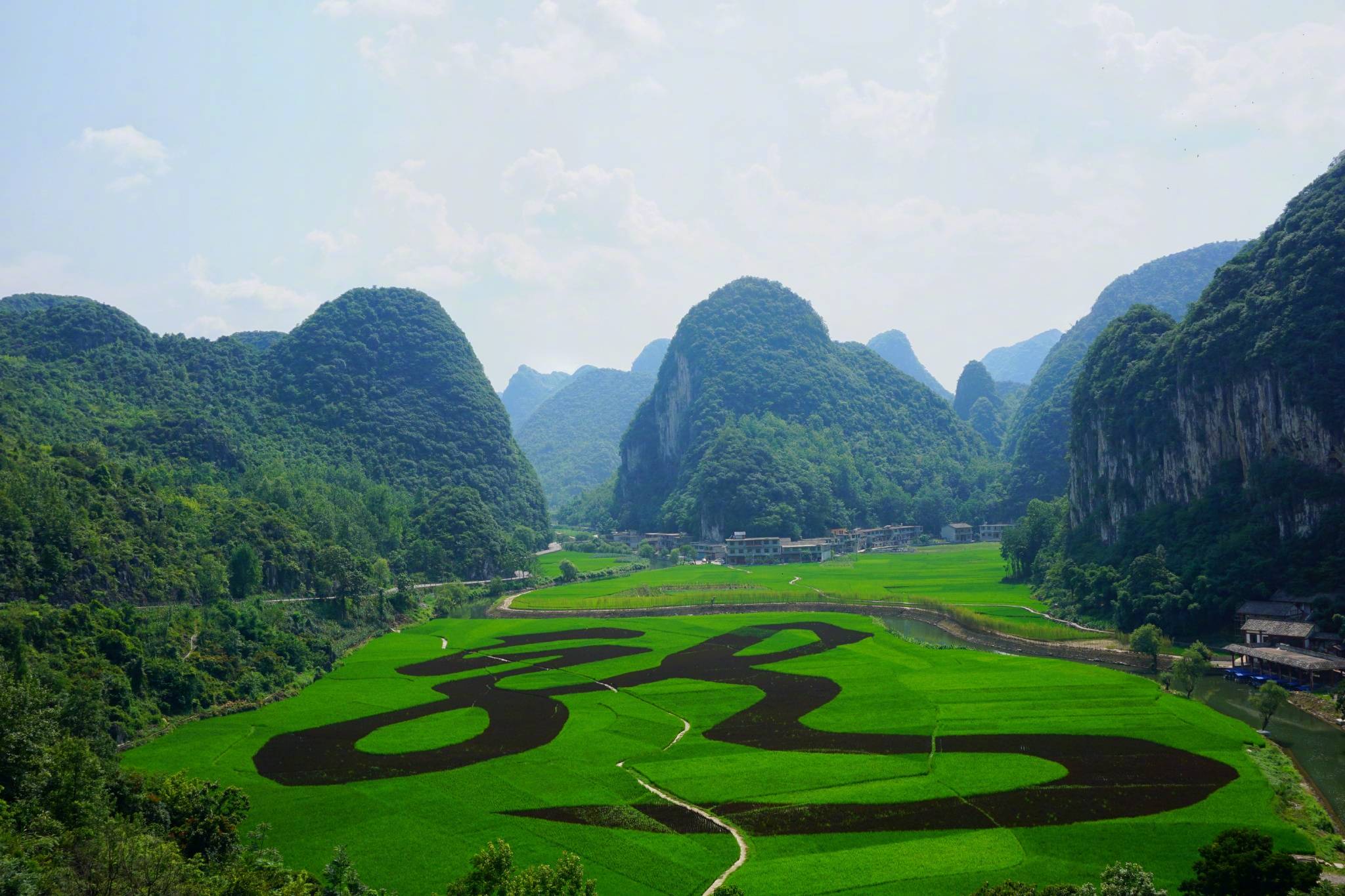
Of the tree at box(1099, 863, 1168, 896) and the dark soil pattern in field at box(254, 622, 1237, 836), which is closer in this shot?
the tree at box(1099, 863, 1168, 896)

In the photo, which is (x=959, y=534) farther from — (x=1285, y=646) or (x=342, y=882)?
(x=342, y=882)

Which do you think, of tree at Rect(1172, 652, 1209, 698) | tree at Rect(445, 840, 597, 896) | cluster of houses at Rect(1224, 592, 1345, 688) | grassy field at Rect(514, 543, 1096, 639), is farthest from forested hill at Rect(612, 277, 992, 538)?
tree at Rect(445, 840, 597, 896)

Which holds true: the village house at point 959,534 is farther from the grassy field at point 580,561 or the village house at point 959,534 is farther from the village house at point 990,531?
the grassy field at point 580,561

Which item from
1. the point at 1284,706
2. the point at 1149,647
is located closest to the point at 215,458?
the point at 1149,647

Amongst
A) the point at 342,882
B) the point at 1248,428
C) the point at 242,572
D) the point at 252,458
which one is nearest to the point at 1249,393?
the point at 1248,428

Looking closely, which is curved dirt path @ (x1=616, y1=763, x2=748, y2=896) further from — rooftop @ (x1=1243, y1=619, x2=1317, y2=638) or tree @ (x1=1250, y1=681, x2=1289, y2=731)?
rooftop @ (x1=1243, y1=619, x2=1317, y2=638)

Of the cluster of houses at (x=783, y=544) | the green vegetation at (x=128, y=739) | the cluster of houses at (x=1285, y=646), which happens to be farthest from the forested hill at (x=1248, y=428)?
the green vegetation at (x=128, y=739)
